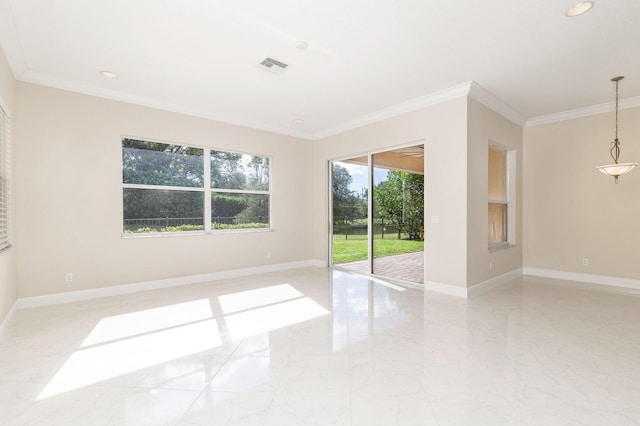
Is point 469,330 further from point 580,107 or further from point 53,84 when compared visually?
point 53,84

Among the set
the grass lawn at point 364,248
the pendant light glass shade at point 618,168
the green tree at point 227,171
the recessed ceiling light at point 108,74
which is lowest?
the grass lawn at point 364,248

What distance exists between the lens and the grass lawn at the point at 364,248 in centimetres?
509

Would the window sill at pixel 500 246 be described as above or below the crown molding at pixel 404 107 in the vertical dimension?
below

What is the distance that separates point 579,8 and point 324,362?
3545 millimetres

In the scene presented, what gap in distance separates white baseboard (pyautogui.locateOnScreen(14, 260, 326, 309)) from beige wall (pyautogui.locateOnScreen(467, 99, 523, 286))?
11.3 feet

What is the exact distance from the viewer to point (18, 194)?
11.6 feet

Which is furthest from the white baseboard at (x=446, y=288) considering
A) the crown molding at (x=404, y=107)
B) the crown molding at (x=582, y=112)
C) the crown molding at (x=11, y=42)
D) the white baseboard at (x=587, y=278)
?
the crown molding at (x=11, y=42)

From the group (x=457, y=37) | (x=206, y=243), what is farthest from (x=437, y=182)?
(x=206, y=243)

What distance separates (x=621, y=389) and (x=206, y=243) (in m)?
5.02

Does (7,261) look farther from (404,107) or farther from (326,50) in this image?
(404,107)

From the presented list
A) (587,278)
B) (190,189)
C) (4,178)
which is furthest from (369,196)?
A: (4,178)

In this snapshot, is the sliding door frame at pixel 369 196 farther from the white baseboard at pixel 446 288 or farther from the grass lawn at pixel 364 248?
the white baseboard at pixel 446 288

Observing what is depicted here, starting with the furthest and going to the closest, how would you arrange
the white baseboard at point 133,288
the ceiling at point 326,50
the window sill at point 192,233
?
the window sill at point 192,233
the white baseboard at point 133,288
the ceiling at point 326,50

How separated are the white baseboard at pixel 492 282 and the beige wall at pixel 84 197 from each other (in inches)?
155
